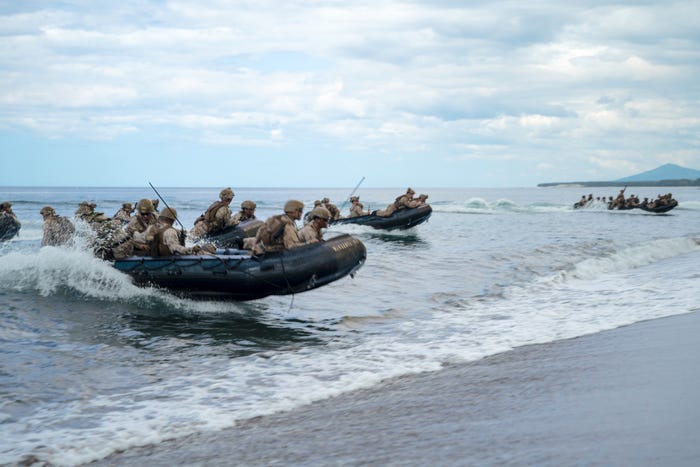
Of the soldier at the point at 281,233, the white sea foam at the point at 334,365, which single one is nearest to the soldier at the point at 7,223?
the white sea foam at the point at 334,365

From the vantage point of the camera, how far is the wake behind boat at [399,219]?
28828 mm

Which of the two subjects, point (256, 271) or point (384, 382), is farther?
point (256, 271)

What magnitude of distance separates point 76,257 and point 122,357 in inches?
214

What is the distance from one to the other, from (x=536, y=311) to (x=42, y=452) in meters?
8.30

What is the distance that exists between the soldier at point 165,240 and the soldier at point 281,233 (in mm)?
1509

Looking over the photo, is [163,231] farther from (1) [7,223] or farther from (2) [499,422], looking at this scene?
(1) [7,223]

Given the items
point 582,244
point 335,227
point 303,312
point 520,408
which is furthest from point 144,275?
point 335,227

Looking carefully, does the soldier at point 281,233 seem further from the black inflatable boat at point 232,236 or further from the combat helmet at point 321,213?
the black inflatable boat at point 232,236

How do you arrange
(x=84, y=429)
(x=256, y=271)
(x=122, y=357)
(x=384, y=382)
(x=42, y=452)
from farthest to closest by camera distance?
(x=256, y=271), (x=122, y=357), (x=384, y=382), (x=84, y=429), (x=42, y=452)

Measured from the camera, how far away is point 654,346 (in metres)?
7.05

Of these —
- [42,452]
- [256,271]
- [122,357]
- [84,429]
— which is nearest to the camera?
[42,452]

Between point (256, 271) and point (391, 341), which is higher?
point (256, 271)

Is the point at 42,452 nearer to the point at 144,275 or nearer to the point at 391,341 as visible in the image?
the point at 391,341

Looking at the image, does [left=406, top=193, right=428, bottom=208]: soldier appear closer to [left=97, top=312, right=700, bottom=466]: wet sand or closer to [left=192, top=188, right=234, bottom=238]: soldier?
[left=192, top=188, right=234, bottom=238]: soldier
